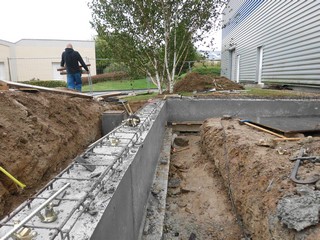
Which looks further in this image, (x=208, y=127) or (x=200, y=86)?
(x=200, y=86)

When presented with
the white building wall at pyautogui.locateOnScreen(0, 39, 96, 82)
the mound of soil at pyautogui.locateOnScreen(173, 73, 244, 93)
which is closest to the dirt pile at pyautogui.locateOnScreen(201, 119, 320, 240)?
the mound of soil at pyautogui.locateOnScreen(173, 73, 244, 93)

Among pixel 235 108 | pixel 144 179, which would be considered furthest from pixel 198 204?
pixel 235 108

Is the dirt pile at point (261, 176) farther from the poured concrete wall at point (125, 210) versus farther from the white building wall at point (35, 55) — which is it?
the white building wall at point (35, 55)

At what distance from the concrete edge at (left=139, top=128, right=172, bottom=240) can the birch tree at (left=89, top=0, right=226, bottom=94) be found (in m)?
6.22

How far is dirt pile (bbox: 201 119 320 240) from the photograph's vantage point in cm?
225

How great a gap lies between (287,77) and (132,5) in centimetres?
710

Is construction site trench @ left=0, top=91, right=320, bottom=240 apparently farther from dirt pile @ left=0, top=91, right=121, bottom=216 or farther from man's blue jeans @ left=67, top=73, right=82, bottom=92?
man's blue jeans @ left=67, top=73, right=82, bottom=92

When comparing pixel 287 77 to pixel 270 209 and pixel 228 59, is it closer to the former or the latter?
pixel 270 209

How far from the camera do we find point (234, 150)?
156 inches

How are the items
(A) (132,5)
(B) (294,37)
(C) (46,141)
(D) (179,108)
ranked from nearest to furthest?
(C) (46,141) → (D) (179,108) → (A) (132,5) → (B) (294,37)

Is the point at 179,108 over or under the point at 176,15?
under

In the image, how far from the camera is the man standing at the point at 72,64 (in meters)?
7.64

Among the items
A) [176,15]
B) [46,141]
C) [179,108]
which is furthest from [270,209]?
[176,15]

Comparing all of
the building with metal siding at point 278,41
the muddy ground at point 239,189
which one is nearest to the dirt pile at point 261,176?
the muddy ground at point 239,189
